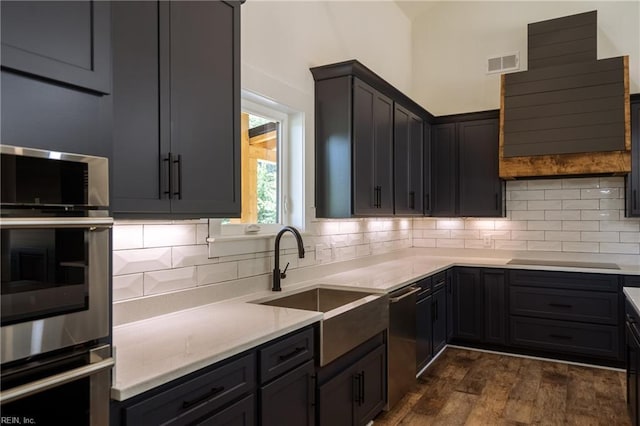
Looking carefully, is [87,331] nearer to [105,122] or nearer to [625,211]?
[105,122]

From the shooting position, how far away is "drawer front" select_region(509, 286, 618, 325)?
12.5ft

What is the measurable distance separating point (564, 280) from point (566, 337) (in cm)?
53

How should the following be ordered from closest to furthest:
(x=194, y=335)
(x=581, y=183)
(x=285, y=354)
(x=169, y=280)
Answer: (x=194, y=335) < (x=285, y=354) < (x=169, y=280) < (x=581, y=183)

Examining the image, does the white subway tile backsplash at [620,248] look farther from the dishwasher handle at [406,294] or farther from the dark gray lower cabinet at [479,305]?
the dishwasher handle at [406,294]

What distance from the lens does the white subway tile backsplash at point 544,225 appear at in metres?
4.53

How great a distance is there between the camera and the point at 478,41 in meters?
4.95

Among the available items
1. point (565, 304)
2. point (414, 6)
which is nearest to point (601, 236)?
point (565, 304)

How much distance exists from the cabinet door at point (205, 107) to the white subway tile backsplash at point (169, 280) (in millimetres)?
431

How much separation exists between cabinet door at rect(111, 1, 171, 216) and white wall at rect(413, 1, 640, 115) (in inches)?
165

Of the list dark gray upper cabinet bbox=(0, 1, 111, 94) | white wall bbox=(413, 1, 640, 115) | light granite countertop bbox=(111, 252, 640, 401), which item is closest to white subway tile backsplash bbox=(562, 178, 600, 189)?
white wall bbox=(413, 1, 640, 115)

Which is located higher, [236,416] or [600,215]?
[600,215]

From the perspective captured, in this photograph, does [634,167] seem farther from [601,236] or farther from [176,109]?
[176,109]

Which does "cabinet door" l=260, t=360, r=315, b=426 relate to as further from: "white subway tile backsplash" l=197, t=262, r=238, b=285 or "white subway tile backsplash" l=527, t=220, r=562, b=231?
"white subway tile backsplash" l=527, t=220, r=562, b=231

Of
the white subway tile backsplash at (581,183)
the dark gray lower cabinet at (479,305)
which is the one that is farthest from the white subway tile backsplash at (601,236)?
the dark gray lower cabinet at (479,305)
